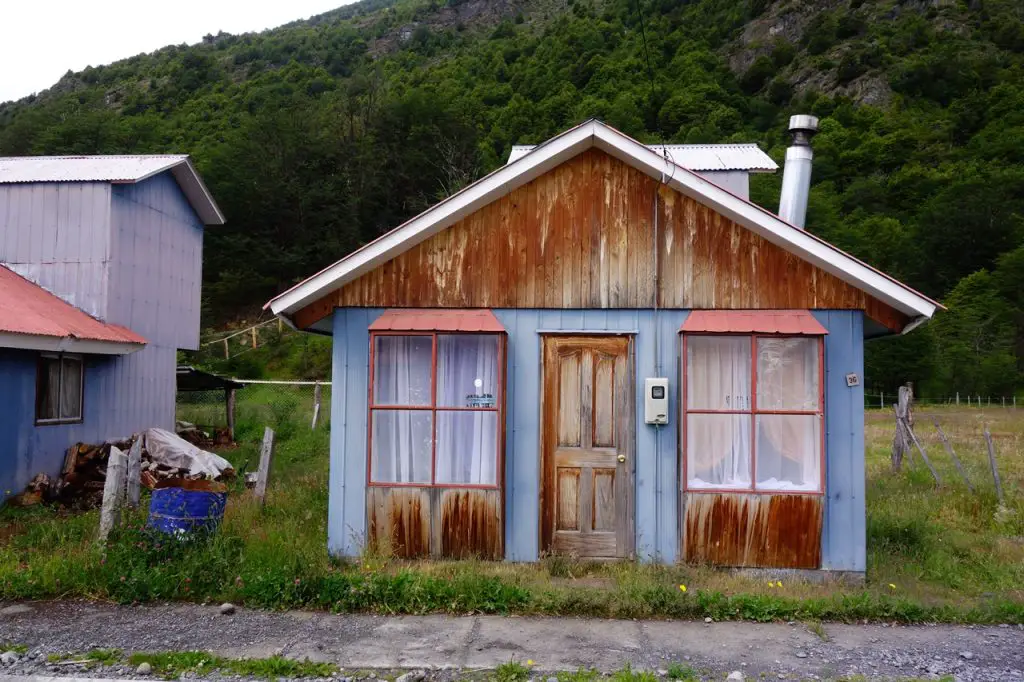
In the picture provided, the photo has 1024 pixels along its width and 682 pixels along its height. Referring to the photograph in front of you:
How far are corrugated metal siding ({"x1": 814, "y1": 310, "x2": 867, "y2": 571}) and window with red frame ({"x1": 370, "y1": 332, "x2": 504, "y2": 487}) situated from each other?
136 inches

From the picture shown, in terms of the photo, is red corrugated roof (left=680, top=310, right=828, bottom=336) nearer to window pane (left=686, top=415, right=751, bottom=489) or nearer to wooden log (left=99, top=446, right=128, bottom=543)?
window pane (left=686, top=415, right=751, bottom=489)

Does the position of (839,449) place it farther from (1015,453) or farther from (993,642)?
(1015,453)

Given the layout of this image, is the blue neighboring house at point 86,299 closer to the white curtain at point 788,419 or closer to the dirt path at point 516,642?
the dirt path at point 516,642

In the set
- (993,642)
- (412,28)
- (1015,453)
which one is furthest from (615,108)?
(412,28)

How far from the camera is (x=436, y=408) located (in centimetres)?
857

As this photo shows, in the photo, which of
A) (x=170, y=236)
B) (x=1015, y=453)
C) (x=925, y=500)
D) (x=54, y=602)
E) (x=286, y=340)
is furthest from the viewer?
(x=286, y=340)

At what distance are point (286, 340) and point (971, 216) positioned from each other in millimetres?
46048

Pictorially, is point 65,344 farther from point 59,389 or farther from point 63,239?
point 63,239

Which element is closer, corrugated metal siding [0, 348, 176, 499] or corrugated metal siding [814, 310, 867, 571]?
corrugated metal siding [814, 310, 867, 571]

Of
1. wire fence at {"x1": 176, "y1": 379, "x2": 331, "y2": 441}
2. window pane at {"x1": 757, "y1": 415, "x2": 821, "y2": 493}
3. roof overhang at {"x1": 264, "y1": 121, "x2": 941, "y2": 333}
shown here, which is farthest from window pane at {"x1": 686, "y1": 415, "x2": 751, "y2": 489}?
wire fence at {"x1": 176, "y1": 379, "x2": 331, "y2": 441}

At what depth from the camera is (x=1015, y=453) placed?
1830 cm

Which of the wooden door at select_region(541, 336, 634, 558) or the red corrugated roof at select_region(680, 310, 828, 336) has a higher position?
the red corrugated roof at select_region(680, 310, 828, 336)

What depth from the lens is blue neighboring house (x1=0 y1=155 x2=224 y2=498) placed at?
11727 mm

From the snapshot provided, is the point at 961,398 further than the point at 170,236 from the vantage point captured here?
Yes
